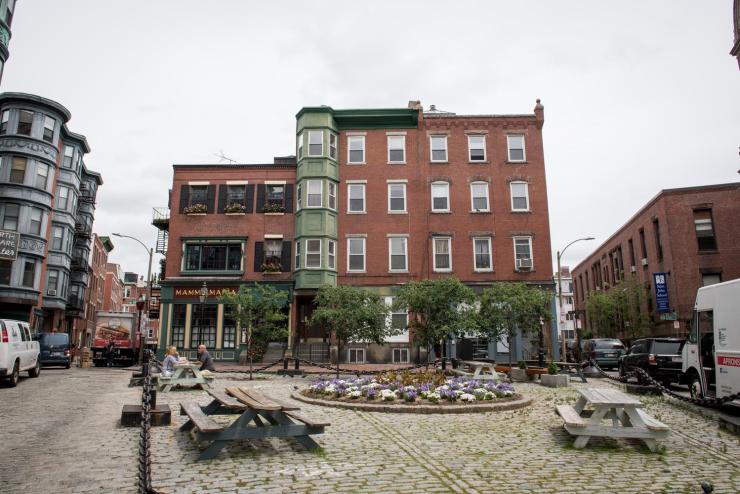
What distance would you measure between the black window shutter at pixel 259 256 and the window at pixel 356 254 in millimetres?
5398

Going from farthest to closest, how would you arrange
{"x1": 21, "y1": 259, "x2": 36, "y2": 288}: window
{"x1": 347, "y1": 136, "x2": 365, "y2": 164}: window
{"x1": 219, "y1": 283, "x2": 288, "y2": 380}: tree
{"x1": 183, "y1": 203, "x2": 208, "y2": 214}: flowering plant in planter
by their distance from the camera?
{"x1": 21, "y1": 259, "x2": 36, "y2": 288}: window
{"x1": 347, "y1": 136, "x2": 365, "y2": 164}: window
{"x1": 183, "y1": 203, "x2": 208, "y2": 214}: flowering plant in planter
{"x1": 219, "y1": 283, "x2": 288, "y2": 380}: tree

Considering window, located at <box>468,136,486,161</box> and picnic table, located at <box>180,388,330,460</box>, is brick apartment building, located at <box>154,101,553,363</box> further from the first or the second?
picnic table, located at <box>180,388,330,460</box>

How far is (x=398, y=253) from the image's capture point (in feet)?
111

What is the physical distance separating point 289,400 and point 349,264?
2045 cm

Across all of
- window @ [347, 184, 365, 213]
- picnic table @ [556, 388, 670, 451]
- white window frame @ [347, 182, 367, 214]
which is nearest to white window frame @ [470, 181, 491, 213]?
white window frame @ [347, 182, 367, 214]

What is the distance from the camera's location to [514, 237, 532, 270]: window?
109 ft

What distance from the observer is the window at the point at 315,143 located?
34562 mm

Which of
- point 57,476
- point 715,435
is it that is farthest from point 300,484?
point 715,435

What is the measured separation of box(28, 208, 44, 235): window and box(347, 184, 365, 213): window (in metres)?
23.5

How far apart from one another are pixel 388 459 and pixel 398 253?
88.1ft

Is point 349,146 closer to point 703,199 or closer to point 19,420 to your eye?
point 703,199

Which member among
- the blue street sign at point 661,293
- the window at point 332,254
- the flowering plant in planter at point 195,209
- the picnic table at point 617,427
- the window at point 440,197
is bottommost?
the picnic table at point 617,427

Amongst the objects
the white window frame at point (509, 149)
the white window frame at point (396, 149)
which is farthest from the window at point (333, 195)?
the white window frame at point (509, 149)

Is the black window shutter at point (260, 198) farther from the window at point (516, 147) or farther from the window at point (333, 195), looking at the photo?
the window at point (516, 147)
